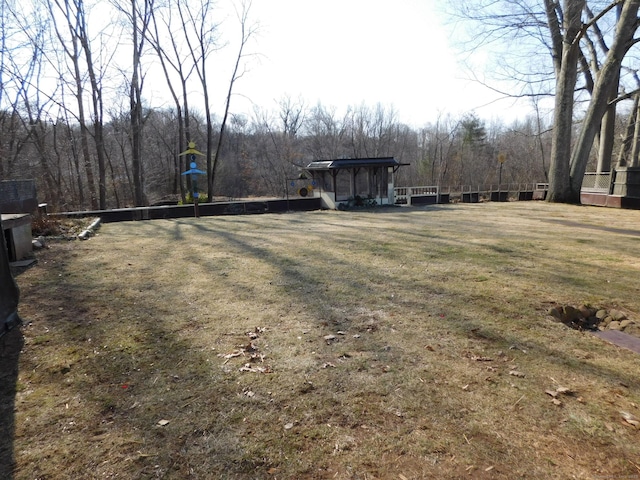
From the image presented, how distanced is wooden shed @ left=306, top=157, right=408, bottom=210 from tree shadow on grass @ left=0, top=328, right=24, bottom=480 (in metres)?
14.9

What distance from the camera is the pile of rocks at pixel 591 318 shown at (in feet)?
11.1

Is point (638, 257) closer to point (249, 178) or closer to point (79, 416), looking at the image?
point (79, 416)

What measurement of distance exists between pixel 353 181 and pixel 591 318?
1468 cm

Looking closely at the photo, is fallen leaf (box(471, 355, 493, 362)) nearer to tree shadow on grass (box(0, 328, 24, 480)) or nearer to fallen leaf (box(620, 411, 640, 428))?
fallen leaf (box(620, 411, 640, 428))

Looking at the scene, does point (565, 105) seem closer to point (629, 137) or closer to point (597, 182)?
point (597, 182)

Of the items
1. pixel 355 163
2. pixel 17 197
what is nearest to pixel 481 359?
pixel 17 197

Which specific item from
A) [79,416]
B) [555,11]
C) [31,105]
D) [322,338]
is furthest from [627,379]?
[31,105]

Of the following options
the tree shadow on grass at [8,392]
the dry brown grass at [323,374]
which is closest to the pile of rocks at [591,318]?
the dry brown grass at [323,374]

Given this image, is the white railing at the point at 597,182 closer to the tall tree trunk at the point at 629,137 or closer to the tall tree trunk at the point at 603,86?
the tall tree trunk at the point at 603,86

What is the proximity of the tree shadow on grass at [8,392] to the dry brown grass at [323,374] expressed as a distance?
5 centimetres

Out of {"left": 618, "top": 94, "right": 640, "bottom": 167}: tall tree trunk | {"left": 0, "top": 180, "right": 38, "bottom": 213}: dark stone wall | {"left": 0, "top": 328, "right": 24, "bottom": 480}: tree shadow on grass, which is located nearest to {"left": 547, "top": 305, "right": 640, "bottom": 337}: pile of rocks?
{"left": 0, "top": 328, "right": 24, "bottom": 480}: tree shadow on grass

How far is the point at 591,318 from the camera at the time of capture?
11.8ft

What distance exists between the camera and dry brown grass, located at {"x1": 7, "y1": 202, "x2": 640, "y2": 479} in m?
1.82

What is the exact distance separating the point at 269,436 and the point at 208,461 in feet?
1.07
